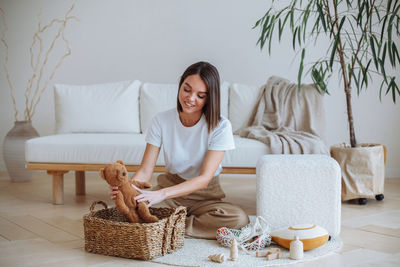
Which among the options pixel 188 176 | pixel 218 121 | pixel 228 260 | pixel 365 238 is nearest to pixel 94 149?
pixel 188 176

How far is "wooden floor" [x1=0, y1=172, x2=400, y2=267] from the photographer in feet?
6.50

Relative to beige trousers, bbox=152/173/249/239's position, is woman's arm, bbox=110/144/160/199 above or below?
above

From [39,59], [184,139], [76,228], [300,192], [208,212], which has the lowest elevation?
[76,228]

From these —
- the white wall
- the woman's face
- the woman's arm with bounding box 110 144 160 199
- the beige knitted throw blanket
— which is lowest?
the woman's arm with bounding box 110 144 160 199

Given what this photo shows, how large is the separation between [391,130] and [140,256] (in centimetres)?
313

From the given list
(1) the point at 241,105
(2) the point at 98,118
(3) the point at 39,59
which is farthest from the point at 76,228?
(3) the point at 39,59

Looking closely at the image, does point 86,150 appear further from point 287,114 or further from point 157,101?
point 287,114

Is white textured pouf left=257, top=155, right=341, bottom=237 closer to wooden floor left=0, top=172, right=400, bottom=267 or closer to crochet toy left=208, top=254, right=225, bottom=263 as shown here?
wooden floor left=0, top=172, right=400, bottom=267

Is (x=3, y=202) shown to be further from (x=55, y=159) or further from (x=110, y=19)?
(x=110, y=19)

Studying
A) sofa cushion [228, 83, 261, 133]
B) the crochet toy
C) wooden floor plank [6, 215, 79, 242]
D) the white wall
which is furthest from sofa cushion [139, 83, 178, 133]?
the crochet toy

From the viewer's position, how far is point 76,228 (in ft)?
8.36

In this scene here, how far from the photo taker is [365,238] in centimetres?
233

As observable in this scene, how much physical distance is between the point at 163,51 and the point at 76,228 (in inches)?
94.5

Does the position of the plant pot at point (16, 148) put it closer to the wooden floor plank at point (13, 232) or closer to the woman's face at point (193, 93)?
the wooden floor plank at point (13, 232)
